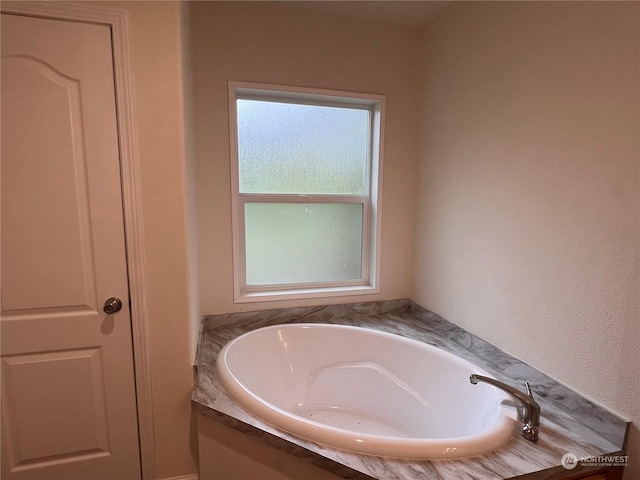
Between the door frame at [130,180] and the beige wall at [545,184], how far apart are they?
1.61 metres

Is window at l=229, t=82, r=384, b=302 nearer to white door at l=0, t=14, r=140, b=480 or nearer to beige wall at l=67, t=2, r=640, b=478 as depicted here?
beige wall at l=67, t=2, r=640, b=478

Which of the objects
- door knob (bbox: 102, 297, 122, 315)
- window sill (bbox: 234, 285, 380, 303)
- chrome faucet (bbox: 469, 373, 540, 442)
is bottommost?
chrome faucet (bbox: 469, 373, 540, 442)

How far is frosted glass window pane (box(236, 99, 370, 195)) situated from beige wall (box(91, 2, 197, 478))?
2.49ft

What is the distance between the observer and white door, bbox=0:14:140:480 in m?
1.18

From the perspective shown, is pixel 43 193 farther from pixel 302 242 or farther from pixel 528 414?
pixel 528 414

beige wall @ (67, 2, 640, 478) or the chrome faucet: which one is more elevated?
beige wall @ (67, 2, 640, 478)

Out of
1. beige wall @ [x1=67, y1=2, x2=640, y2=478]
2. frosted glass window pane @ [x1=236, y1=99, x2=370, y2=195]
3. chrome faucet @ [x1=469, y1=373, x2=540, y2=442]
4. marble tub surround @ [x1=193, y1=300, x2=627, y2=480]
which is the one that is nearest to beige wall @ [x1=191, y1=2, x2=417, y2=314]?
beige wall @ [x1=67, y1=2, x2=640, y2=478]

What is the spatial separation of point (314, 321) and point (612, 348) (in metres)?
1.49

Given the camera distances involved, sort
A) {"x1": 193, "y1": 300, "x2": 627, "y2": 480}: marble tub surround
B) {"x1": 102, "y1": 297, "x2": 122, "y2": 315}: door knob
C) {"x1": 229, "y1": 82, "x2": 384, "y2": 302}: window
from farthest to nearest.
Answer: {"x1": 229, "y1": 82, "x2": 384, "y2": 302}: window < {"x1": 102, "y1": 297, "x2": 122, "y2": 315}: door knob < {"x1": 193, "y1": 300, "x2": 627, "y2": 480}: marble tub surround

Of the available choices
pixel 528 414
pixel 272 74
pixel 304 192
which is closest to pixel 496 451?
pixel 528 414

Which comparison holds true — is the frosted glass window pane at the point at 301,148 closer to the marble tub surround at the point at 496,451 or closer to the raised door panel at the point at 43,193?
the raised door panel at the point at 43,193

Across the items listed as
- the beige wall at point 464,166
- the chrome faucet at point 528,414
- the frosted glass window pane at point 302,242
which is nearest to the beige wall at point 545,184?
the beige wall at point 464,166

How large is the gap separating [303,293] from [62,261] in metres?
1.30

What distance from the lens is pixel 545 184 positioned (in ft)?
4.36
